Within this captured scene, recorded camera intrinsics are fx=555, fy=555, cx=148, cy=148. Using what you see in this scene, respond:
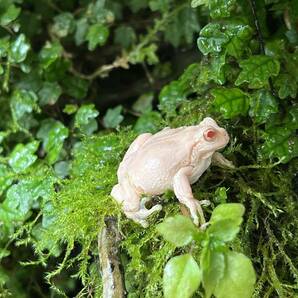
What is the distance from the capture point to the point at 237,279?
0.98 meters

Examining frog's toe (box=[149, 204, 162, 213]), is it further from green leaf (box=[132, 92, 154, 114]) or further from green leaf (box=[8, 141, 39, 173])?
green leaf (box=[132, 92, 154, 114])

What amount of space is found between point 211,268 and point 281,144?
442mm

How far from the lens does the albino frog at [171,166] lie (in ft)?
4.01

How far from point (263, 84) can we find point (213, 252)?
1.57 feet

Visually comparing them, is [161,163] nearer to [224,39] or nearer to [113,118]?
[224,39]

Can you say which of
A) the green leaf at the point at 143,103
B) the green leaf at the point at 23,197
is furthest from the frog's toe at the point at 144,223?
the green leaf at the point at 143,103

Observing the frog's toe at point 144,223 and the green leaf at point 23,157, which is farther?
the green leaf at point 23,157

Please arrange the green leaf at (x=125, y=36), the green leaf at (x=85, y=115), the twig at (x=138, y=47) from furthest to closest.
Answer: the green leaf at (x=125, y=36), the twig at (x=138, y=47), the green leaf at (x=85, y=115)

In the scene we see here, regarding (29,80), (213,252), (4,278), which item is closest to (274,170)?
(213,252)

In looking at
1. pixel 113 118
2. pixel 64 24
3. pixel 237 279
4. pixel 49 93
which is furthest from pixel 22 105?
pixel 237 279

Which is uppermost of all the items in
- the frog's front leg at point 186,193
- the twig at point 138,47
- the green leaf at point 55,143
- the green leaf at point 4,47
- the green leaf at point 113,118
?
the green leaf at point 4,47

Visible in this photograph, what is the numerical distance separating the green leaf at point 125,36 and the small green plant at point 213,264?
126cm

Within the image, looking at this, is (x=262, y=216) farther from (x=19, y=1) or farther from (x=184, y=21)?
(x=19, y=1)

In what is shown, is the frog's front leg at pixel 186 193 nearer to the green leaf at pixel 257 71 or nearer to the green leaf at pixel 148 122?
the green leaf at pixel 257 71
